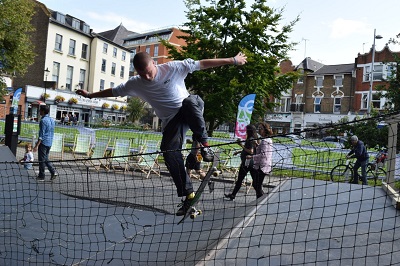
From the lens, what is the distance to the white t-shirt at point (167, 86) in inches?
136

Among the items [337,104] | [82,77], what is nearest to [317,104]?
[337,104]

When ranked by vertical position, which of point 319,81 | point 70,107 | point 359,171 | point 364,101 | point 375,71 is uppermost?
point 375,71

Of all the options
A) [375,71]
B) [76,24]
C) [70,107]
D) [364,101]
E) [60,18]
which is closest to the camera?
[375,71]

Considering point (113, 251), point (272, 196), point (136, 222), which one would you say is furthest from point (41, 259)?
point (272, 196)

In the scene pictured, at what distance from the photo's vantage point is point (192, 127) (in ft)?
11.6

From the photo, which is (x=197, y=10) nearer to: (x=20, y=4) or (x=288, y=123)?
(x=20, y=4)

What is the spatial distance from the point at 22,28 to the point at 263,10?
435 inches

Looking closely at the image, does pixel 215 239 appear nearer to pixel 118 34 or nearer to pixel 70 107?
pixel 70 107

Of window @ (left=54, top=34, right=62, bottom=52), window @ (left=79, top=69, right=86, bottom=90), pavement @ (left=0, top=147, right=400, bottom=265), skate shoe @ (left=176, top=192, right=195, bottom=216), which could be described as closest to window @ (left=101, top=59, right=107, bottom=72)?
window @ (left=79, top=69, right=86, bottom=90)

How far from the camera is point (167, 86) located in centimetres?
346

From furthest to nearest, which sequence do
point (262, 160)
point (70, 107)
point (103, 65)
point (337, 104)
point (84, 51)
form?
point (103, 65)
point (337, 104)
point (84, 51)
point (70, 107)
point (262, 160)

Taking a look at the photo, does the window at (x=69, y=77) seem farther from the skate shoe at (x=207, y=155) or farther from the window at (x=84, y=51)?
the skate shoe at (x=207, y=155)

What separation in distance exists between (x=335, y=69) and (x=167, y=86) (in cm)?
4085

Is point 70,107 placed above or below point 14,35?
below
